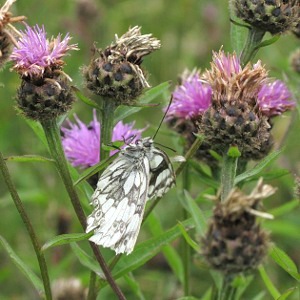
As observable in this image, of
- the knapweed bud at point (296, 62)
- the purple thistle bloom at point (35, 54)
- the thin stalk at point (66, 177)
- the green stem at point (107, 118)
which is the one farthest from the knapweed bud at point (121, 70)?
A: the knapweed bud at point (296, 62)

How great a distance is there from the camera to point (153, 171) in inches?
112

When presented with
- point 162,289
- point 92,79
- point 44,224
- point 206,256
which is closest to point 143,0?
point 44,224

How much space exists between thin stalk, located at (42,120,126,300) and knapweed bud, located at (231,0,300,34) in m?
0.96

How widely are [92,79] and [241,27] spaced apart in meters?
0.82

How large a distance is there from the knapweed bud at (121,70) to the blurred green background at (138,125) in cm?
72

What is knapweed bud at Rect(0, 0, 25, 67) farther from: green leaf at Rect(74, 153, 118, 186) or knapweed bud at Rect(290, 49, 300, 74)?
knapweed bud at Rect(290, 49, 300, 74)

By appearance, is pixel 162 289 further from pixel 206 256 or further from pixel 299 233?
pixel 206 256

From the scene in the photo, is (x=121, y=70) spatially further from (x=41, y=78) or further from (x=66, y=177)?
(x=66, y=177)

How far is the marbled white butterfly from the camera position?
2686 millimetres

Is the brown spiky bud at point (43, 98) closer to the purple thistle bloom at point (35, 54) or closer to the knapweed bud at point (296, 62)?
the purple thistle bloom at point (35, 54)

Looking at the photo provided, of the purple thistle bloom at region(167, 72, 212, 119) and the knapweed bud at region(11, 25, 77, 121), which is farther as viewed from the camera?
the purple thistle bloom at region(167, 72, 212, 119)

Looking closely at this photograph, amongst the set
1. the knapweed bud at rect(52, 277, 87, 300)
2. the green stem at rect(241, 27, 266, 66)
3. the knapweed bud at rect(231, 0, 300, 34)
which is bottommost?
the knapweed bud at rect(52, 277, 87, 300)

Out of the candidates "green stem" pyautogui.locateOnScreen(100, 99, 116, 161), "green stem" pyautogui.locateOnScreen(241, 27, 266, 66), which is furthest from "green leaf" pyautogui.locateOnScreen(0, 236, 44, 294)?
"green stem" pyautogui.locateOnScreen(241, 27, 266, 66)

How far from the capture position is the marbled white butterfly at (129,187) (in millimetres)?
2686
